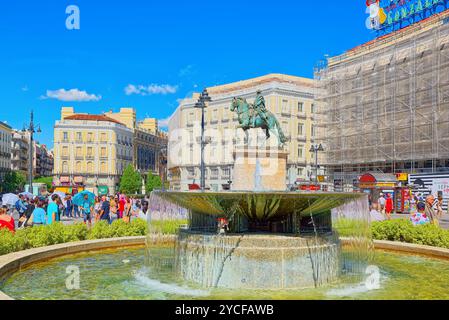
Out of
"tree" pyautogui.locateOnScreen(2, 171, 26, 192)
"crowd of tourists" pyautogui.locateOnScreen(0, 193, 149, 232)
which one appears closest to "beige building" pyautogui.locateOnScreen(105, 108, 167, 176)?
"tree" pyautogui.locateOnScreen(2, 171, 26, 192)

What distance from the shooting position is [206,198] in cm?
816

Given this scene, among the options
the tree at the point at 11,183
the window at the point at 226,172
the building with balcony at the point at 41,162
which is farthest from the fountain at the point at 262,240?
the building with balcony at the point at 41,162

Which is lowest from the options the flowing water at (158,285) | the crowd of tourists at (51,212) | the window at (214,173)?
the flowing water at (158,285)

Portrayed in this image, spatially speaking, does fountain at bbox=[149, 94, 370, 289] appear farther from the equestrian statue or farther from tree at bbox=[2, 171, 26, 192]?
tree at bbox=[2, 171, 26, 192]

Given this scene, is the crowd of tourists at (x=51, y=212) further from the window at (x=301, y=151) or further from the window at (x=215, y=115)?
the window at (x=215, y=115)

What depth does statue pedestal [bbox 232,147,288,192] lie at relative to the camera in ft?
56.1

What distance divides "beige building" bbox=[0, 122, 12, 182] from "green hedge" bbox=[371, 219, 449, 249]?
267ft

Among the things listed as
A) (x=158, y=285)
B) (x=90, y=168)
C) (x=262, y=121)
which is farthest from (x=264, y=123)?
(x=90, y=168)

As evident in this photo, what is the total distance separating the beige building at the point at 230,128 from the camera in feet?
198

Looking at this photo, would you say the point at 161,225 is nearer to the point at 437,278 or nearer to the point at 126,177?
the point at 437,278

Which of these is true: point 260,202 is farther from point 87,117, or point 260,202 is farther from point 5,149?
point 5,149

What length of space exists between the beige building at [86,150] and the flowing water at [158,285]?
74.0m

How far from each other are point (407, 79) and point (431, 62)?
2487 millimetres

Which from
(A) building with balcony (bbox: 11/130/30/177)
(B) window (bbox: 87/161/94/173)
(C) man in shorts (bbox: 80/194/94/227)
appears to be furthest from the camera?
(A) building with balcony (bbox: 11/130/30/177)
